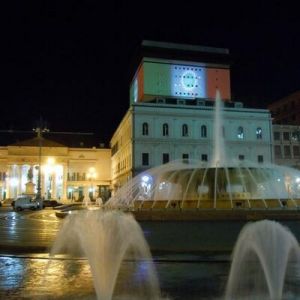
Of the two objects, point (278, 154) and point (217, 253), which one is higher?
point (278, 154)

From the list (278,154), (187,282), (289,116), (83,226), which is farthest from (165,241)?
(289,116)

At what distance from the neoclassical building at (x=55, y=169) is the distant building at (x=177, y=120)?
1541 cm

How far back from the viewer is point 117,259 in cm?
922

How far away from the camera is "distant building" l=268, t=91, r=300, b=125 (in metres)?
102

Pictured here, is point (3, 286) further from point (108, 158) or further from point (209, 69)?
point (108, 158)

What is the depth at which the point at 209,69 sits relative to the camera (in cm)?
9144

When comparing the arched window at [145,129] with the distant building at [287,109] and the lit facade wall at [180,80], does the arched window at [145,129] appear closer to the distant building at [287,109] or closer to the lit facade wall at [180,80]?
the lit facade wall at [180,80]

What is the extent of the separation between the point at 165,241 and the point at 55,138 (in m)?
100

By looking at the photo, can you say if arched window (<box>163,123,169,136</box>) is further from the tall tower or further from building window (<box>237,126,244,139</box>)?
building window (<box>237,126,244,139</box>)

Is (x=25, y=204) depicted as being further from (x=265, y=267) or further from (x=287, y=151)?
(x=287, y=151)

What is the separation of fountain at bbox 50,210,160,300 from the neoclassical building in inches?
3222

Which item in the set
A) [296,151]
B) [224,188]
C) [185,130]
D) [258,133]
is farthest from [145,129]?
[224,188]

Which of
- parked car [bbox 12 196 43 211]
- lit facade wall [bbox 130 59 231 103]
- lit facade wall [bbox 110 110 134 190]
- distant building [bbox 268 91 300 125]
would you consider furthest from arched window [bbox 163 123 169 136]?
distant building [bbox 268 91 300 125]

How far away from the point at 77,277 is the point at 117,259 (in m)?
1.02
